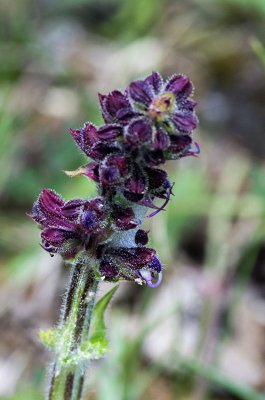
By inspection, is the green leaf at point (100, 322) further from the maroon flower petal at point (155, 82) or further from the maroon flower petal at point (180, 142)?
→ the maroon flower petal at point (155, 82)

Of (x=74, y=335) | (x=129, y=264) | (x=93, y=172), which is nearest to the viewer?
(x=93, y=172)

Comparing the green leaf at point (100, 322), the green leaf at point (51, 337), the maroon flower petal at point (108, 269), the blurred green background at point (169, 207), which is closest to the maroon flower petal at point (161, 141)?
the maroon flower petal at point (108, 269)

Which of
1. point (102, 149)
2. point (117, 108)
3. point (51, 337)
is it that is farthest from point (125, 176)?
point (51, 337)

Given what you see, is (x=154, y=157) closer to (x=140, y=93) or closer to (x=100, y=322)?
(x=140, y=93)

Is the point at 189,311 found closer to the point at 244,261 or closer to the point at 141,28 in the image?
the point at 244,261

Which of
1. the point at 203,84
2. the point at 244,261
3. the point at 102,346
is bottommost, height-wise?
the point at 102,346

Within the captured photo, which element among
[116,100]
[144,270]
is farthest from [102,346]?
[116,100]

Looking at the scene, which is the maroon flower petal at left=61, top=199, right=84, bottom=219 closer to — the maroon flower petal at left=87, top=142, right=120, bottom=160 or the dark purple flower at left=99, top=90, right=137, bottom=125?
the maroon flower petal at left=87, top=142, right=120, bottom=160

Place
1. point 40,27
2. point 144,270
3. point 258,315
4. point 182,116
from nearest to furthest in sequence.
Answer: point 182,116 < point 144,270 < point 258,315 < point 40,27
